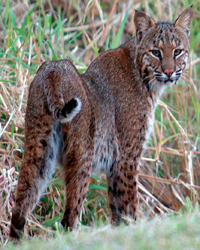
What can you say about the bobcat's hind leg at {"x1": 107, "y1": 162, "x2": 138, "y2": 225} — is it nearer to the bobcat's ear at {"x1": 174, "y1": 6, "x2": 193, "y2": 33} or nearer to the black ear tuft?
the black ear tuft

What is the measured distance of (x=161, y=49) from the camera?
4441mm

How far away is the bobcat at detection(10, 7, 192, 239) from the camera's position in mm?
3803

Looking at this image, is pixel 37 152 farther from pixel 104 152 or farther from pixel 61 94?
pixel 104 152

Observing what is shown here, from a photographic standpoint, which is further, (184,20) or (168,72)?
(184,20)

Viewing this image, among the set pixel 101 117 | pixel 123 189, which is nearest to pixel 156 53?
pixel 101 117

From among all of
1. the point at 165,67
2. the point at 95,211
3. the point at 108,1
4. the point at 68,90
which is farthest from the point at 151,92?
the point at 108,1

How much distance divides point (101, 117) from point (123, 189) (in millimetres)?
713

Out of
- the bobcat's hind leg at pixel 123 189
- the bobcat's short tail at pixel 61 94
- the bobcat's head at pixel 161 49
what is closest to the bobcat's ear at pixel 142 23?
the bobcat's head at pixel 161 49

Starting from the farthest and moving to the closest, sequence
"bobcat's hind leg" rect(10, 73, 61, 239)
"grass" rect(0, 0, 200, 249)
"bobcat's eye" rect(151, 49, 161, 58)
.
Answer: "grass" rect(0, 0, 200, 249), "bobcat's eye" rect(151, 49, 161, 58), "bobcat's hind leg" rect(10, 73, 61, 239)

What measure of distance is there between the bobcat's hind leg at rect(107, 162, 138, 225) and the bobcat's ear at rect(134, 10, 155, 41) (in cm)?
115

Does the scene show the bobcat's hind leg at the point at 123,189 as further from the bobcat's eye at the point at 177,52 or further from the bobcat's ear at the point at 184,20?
the bobcat's ear at the point at 184,20

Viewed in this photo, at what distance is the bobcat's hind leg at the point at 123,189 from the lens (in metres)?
4.50

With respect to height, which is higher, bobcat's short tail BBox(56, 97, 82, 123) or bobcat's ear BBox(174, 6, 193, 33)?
bobcat's ear BBox(174, 6, 193, 33)

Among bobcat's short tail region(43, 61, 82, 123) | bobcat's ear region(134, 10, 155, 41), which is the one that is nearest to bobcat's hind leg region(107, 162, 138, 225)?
bobcat's short tail region(43, 61, 82, 123)
